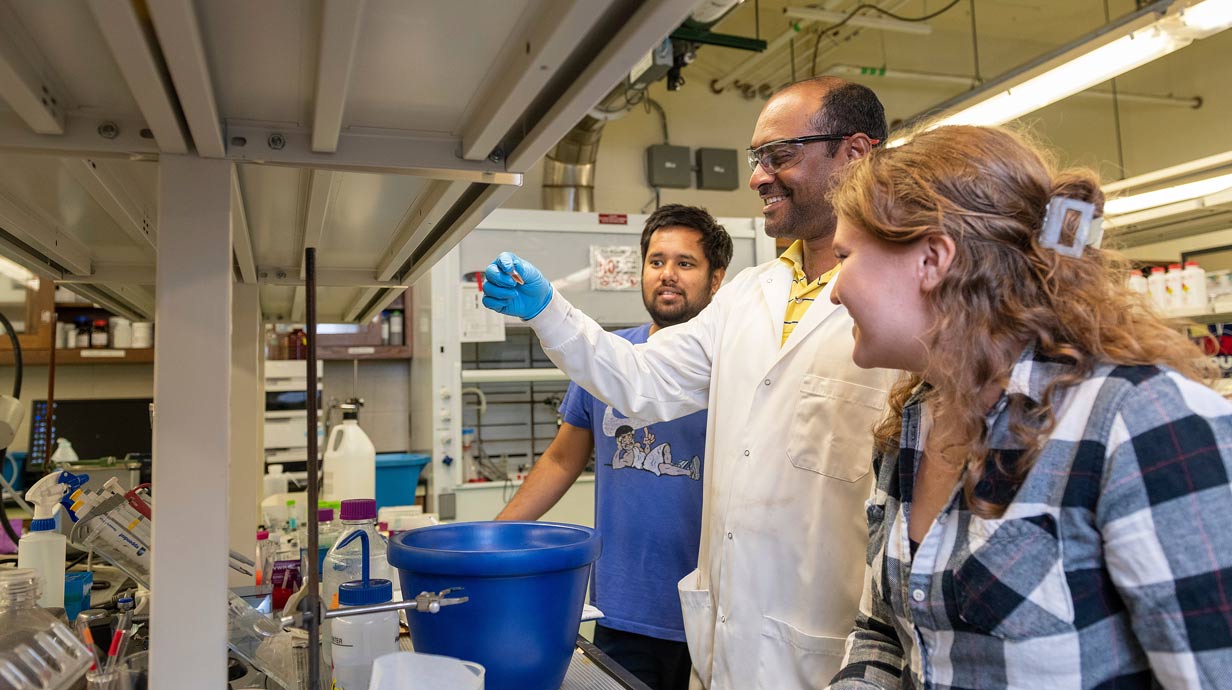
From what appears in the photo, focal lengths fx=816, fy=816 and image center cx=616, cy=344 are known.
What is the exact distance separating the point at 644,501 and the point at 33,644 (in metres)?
1.21

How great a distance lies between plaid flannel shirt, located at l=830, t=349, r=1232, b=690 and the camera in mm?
738

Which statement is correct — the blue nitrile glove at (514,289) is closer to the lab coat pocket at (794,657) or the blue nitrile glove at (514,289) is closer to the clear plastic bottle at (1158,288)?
the lab coat pocket at (794,657)

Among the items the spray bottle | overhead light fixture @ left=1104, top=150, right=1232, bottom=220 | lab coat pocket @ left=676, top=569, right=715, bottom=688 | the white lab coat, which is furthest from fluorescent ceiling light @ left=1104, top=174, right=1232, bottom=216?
the spray bottle

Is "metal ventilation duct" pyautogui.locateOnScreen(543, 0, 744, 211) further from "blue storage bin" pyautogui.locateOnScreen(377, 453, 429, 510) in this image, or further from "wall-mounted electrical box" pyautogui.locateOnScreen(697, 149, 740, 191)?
"blue storage bin" pyautogui.locateOnScreen(377, 453, 429, 510)

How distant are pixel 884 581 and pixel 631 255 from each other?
274 centimetres

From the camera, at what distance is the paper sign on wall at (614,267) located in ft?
11.9

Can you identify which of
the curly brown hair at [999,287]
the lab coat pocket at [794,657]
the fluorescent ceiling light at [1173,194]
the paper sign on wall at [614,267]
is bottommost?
the lab coat pocket at [794,657]

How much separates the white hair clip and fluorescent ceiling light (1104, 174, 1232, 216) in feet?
8.41

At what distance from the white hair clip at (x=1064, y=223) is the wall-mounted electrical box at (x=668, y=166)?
435 cm

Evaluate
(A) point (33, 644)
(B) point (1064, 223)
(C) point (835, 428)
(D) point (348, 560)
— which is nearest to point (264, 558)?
(D) point (348, 560)

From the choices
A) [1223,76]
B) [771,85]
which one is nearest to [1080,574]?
[771,85]

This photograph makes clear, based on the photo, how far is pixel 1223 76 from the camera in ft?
18.1

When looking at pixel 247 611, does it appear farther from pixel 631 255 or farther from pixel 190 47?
pixel 631 255

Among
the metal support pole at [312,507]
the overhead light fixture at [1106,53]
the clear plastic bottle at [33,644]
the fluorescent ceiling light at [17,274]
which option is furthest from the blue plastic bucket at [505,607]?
the fluorescent ceiling light at [17,274]
